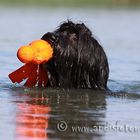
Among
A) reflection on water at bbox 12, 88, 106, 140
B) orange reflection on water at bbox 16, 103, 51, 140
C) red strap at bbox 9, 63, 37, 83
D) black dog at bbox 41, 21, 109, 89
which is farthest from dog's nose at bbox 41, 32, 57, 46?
orange reflection on water at bbox 16, 103, 51, 140

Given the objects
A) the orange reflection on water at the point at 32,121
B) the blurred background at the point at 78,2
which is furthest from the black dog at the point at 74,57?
the blurred background at the point at 78,2

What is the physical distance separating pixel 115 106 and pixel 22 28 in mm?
11413

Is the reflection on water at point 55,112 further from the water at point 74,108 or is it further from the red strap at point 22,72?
the red strap at point 22,72

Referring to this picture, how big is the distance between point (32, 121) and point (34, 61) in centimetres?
180

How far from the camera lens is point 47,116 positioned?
7.14 m

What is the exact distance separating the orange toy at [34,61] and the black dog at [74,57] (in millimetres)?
97

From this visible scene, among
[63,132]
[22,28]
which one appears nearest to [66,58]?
[63,132]

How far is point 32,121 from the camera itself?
6.86 metres

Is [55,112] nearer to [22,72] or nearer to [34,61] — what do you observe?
[34,61]

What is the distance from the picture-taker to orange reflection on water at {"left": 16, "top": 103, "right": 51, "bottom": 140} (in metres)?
6.20

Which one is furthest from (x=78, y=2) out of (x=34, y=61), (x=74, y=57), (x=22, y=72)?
(x=74, y=57)

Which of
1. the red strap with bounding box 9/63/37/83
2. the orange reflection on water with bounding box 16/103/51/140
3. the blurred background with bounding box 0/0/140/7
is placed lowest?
the orange reflection on water with bounding box 16/103/51/140

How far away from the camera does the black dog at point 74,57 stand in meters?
8.38

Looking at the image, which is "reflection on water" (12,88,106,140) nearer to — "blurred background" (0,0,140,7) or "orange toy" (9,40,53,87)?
"orange toy" (9,40,53,87)
